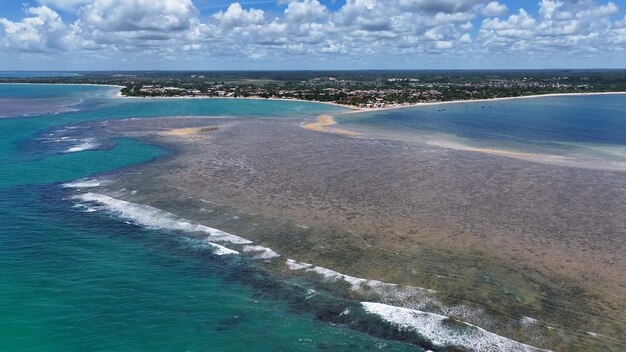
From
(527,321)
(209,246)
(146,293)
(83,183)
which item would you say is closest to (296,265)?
(209,246)

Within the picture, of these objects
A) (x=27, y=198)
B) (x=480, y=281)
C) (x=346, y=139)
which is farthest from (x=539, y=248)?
(x=346, y=139)

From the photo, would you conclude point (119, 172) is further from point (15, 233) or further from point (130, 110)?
point (130, 110)

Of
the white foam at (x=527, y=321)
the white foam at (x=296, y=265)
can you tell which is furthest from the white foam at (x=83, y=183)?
the white foam at (x=527, y=321)

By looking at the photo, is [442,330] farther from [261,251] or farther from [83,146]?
[83,146]

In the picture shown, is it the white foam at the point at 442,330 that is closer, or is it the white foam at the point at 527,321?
the white foam at the point at 442,330

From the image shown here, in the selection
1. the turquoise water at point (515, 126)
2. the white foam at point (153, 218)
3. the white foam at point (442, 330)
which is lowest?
the white foam at point (442, 330)

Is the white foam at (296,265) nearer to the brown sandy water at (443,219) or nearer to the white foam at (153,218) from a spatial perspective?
the brown sandy water at (443,219)

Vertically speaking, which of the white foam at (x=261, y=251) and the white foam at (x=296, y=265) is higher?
the white foam at (x=261, y=251)
